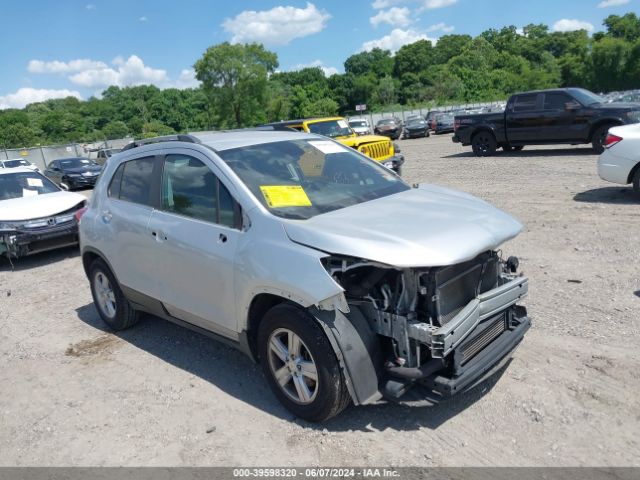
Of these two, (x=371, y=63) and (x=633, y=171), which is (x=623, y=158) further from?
(x=371, y=63)

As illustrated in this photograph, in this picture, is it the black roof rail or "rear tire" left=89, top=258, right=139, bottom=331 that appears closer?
the black roof rail

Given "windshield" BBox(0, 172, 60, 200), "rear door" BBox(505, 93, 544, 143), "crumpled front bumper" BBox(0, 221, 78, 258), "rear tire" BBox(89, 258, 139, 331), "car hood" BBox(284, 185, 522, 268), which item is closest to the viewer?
"car hood" BBox(284, 185, 522, 268)

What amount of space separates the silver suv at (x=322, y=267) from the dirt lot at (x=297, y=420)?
0.97 feet

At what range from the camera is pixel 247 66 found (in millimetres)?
72312

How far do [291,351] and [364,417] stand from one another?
69 cm

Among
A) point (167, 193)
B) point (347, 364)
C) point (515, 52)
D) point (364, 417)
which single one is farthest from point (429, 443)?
point (515, 52)

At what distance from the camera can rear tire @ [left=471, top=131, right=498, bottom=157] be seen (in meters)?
17.2

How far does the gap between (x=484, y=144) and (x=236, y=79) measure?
6046 centimetres

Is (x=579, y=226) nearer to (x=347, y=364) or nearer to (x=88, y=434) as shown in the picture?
(x=347, y=364)

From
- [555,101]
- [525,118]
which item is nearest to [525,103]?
[525,118]

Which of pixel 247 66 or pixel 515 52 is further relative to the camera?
pixel 515 52

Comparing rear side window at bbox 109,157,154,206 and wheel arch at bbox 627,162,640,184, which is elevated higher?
rear side window at bbox 109,157,154,206

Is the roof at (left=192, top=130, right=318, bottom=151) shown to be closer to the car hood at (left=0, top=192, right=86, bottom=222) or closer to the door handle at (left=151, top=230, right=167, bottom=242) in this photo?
the door handle at (left=151, top=230, right=167, bottom=242)

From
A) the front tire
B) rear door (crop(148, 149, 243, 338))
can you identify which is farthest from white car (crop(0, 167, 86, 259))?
the front tire
